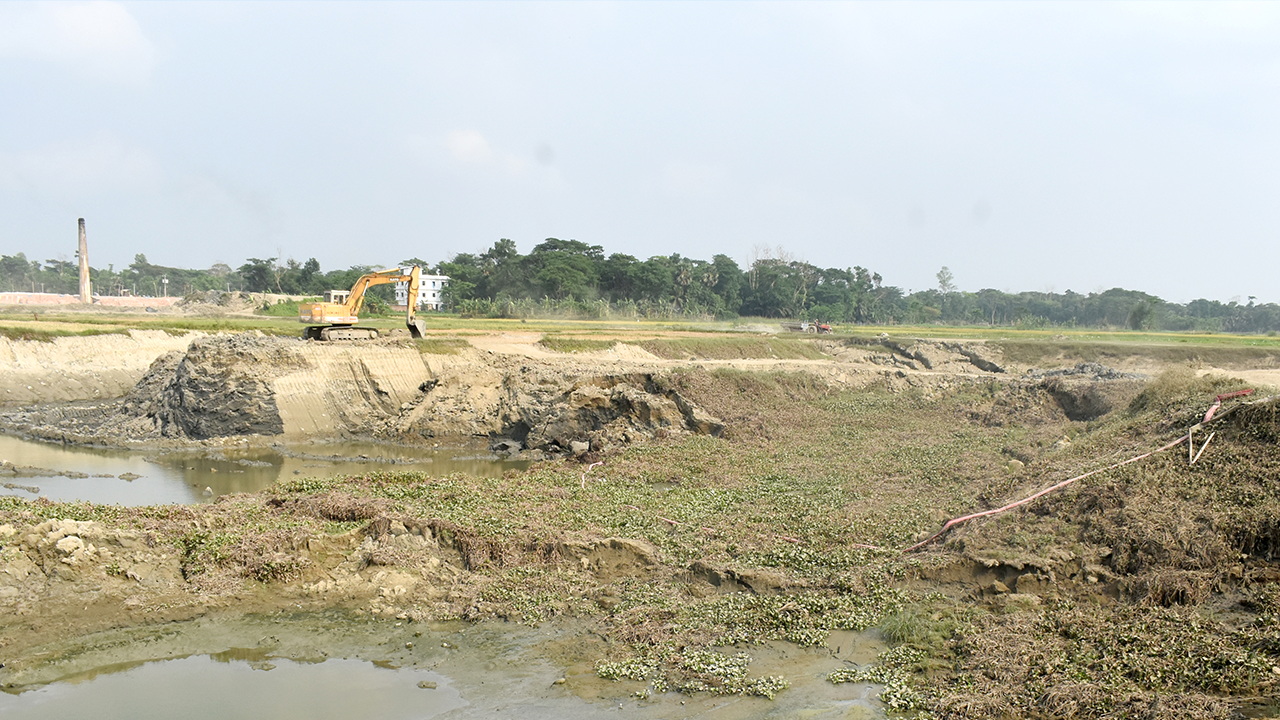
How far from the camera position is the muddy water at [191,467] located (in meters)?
A: 15.5

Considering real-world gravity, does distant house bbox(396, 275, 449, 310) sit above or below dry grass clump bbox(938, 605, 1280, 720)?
above

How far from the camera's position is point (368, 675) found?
7664 millimetres

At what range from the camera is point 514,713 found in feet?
22.7

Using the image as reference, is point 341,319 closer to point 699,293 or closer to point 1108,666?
point 1108,666

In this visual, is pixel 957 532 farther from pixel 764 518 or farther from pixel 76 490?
pixel 76 490

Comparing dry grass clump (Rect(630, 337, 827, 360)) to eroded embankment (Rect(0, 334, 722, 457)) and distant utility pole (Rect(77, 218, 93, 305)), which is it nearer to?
eroded embankment (Rect(0, 334, 722, 457))

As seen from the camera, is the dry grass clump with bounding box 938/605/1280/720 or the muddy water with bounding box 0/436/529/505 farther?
the muddy water with bounding box 0/436/529/505

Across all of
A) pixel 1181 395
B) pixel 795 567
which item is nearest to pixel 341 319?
pixel 795 567

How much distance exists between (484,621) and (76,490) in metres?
11.3

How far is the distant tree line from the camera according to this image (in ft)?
231

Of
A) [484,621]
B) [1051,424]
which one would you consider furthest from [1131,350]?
[484,621]

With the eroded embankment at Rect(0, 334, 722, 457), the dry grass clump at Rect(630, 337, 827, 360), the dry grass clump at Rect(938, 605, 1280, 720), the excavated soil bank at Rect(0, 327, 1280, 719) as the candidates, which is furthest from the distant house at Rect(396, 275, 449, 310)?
the dry grass clump at Rect(938, 605, 1280, 720)

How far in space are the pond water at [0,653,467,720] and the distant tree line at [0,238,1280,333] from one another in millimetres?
53693

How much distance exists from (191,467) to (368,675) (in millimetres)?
13288
